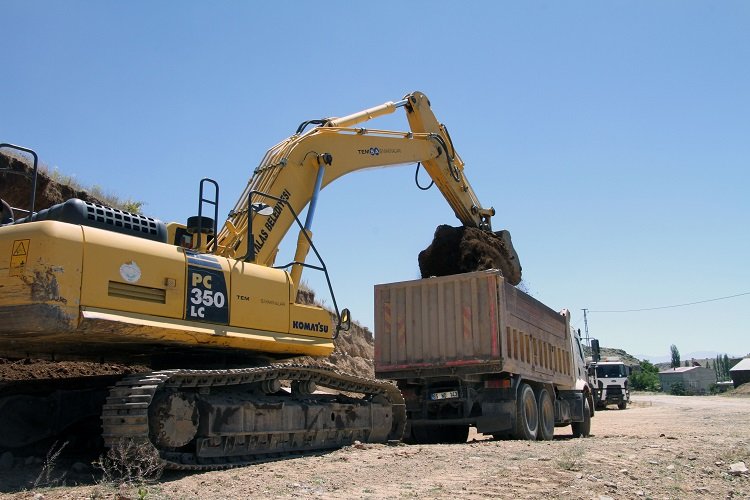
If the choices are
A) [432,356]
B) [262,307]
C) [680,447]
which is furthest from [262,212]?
[680,447]

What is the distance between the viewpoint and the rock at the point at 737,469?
8.78 meters

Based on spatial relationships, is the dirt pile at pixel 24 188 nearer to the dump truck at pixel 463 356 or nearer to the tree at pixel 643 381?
the dump truck at pixel 463 356

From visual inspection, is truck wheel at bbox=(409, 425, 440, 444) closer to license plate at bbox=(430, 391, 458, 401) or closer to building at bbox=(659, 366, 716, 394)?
license plate at bbox=(430, 391, 458, 401)

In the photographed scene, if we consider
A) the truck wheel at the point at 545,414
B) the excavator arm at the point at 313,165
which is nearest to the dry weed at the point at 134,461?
the excavator arm at the point at 313,165

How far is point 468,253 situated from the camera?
1504cm

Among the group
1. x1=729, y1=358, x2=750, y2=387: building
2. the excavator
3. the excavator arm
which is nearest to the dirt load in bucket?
the excavator arm

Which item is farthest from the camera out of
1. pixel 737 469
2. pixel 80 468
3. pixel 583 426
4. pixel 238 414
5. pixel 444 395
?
pixel 583 426

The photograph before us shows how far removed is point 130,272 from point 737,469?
24.3 feet

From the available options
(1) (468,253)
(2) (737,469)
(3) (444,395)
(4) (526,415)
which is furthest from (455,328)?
(2) (737,469)

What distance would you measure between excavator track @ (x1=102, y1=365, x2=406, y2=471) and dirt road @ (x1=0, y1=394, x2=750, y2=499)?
37 centimetres

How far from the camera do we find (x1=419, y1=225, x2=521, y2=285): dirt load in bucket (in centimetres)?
1502

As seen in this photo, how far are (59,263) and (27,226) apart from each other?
513mm

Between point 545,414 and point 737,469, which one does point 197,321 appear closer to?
point 737,469

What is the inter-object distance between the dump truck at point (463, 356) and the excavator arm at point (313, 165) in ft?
8.62
